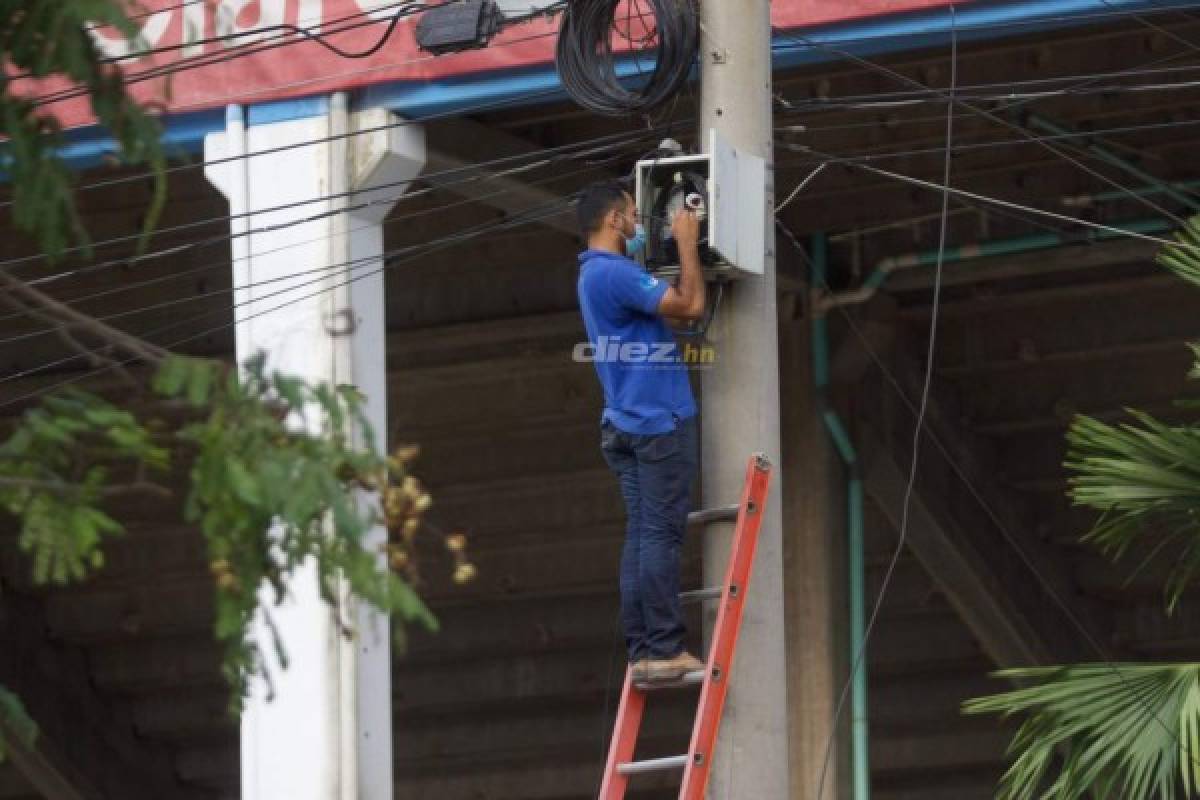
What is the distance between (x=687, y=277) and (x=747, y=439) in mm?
569

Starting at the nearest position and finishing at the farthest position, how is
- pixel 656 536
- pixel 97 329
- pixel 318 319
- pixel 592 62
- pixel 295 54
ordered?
pixel 97 329 → pixel 656 536 → pixel 592 62 → pixel 318 319 → pixel 295 54

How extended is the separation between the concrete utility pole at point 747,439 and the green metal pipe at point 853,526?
916 cm

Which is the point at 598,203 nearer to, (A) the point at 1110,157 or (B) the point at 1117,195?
(A) the point at 1110,157

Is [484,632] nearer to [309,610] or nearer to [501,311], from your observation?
[501,311]

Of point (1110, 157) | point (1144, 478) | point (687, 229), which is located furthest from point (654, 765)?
point (1110, 157)

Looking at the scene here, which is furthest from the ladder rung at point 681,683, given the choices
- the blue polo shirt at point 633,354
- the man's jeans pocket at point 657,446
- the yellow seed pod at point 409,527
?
the yellow seed pod at point 409,527

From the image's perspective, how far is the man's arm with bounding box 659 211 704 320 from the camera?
952 centimetres

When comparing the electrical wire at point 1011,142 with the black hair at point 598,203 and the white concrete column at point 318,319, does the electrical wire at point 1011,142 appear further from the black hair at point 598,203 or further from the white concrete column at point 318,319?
the white concrete column at point 318,319

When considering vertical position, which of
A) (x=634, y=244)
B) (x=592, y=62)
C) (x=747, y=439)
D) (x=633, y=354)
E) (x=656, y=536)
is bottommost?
(x=656, y=536)

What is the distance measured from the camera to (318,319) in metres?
14.0

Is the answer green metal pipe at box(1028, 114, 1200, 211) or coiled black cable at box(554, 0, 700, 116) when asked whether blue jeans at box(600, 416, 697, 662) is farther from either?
green metal pipe at box(1028, 114, 1200, 211)

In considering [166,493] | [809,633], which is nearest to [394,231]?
[809,633]

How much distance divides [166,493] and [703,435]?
132 inches

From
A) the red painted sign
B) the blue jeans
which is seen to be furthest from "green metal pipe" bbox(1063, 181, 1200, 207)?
the blue jeans
